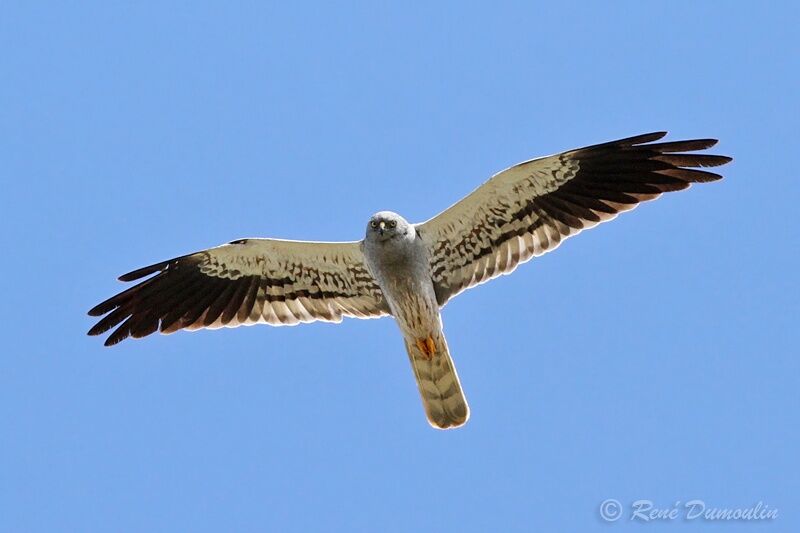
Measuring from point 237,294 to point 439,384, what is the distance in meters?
2.70

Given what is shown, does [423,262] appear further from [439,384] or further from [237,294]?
[237,294]

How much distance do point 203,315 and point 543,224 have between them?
4.10 metres

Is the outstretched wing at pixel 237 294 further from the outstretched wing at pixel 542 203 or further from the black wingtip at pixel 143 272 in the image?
the outstretched wing at pixel 542 203

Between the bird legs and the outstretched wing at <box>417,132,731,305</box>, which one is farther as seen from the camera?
the bird legs

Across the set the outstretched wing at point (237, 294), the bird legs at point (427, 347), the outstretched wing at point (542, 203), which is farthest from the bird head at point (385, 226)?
the bird legs at point (427, 347)

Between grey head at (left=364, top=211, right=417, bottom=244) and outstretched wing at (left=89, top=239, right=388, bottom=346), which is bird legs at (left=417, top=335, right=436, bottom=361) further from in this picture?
grey head at (left=364, top=211, right=417, bottom=244)

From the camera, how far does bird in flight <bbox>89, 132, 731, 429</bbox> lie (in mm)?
13523

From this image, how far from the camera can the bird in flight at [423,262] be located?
13.5 meters

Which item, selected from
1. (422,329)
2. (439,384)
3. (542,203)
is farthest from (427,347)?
(542,203)

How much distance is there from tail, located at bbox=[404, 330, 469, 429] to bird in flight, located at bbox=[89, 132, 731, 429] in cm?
1

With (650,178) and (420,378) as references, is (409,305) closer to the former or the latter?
(420,378)

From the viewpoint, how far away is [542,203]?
1390cm

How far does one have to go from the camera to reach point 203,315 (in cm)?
1478

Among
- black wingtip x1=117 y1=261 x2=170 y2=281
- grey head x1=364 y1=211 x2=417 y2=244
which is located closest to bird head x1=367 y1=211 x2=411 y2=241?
grey head x1=364 y1=211 x2=417 y2=244
